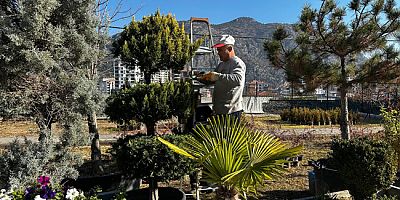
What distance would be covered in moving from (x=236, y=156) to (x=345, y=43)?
3983 millimetres

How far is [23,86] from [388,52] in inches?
224

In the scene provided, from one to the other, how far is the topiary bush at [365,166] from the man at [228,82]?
1174 millimetres

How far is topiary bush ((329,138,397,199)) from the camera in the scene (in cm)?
312

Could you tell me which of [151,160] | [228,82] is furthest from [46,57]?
[228,82]

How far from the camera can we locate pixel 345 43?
5441 mm

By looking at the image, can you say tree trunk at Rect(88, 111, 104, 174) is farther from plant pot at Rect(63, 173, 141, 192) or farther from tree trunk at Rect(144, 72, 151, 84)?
tree trunk at Rect(144, 72, 151, 84)

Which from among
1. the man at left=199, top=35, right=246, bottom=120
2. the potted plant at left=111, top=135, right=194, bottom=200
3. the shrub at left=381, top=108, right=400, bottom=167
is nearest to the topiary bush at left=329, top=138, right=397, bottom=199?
the shrub at left=381, top=108, right=400, bottom=167

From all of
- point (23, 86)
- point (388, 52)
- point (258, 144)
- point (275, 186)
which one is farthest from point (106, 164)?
point (388, 52)

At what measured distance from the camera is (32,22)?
3.02 m

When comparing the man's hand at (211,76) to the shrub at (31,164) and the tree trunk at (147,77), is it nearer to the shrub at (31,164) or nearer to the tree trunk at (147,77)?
the tree trunk at (147,77)

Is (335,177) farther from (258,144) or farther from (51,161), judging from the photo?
→ (51,161)

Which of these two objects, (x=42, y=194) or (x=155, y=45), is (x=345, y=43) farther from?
(x=42, y=194)

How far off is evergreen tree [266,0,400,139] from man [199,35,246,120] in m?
2.70

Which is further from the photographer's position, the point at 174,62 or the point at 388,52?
the point at 388,52
